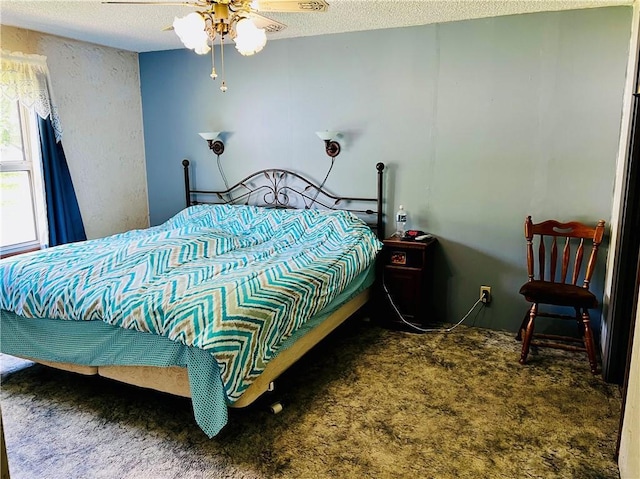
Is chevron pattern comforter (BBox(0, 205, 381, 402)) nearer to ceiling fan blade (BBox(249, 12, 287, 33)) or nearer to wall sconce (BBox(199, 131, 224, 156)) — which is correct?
wall sconce (BBox(199, 131, 224, 156))

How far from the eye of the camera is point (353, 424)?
2.42 m

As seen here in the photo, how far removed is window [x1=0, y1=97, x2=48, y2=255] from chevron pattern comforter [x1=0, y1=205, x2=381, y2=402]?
2.85 ft

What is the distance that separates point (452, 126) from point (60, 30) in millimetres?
3127

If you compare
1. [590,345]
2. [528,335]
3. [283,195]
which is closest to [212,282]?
[283,195]

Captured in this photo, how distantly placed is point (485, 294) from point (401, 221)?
848mm

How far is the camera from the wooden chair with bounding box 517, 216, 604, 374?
2.93 meters

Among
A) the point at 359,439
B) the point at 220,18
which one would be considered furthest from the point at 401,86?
the point at 359,439

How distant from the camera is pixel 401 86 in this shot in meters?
3.71

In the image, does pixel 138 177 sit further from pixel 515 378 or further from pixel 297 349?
pixel 515 378

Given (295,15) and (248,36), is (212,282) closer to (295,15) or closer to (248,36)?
(248,36)

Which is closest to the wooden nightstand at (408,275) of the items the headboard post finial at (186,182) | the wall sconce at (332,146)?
the wall sconce at (332,146)

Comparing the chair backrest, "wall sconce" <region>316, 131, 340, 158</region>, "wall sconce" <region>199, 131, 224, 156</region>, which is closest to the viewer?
the chair backrest

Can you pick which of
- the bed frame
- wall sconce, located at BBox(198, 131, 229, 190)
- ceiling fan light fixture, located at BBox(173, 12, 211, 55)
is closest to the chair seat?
the bed frame

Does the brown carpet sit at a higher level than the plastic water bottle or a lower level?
lower
